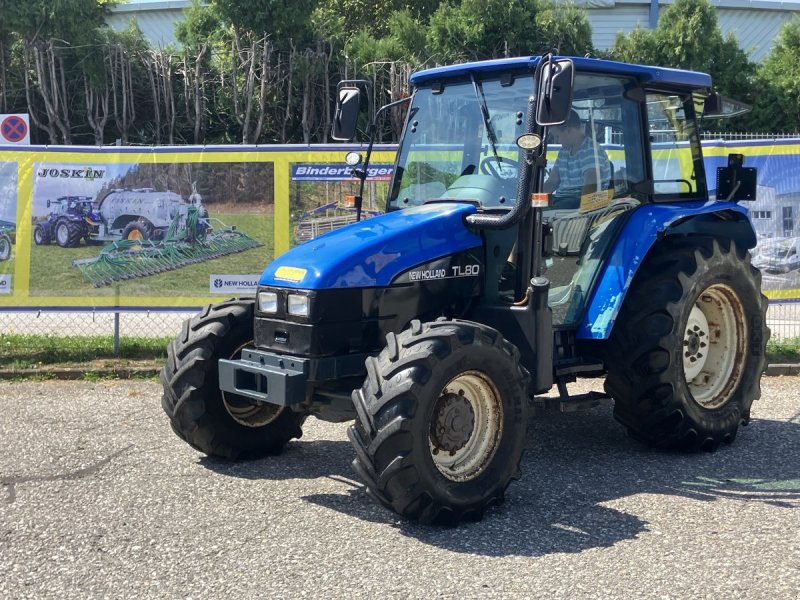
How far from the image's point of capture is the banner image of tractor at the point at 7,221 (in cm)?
964

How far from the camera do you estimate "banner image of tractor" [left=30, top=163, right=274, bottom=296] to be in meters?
9.70

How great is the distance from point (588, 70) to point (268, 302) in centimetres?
249

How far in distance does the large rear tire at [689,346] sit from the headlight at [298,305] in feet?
6.87

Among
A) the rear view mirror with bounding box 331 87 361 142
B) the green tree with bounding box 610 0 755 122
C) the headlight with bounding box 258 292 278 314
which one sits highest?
the green tree with bounding box 610 0 755 122

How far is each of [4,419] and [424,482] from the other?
4.23m

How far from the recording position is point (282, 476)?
6145 millimetres

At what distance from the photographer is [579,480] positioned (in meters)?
5.98

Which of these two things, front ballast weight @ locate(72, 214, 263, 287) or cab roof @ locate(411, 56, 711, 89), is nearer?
cab roof @ locate(411, 56, 711, 89)

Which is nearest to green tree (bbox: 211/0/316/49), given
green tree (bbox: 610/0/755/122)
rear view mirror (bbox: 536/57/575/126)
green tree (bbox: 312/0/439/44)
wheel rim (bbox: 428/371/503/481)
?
green tree (bbox: 312/0/439/44)

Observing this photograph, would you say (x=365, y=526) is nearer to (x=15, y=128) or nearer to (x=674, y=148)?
(x=674, y=148)

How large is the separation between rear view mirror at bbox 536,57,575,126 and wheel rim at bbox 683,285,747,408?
7.18ft

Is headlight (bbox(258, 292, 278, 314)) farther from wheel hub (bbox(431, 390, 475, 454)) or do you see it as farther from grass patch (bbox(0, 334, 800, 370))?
grass patch (bbox(0, 334, 800, 370))

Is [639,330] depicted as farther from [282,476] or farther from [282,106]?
[282,106]

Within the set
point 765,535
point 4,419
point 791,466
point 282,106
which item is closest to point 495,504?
point 765,535
